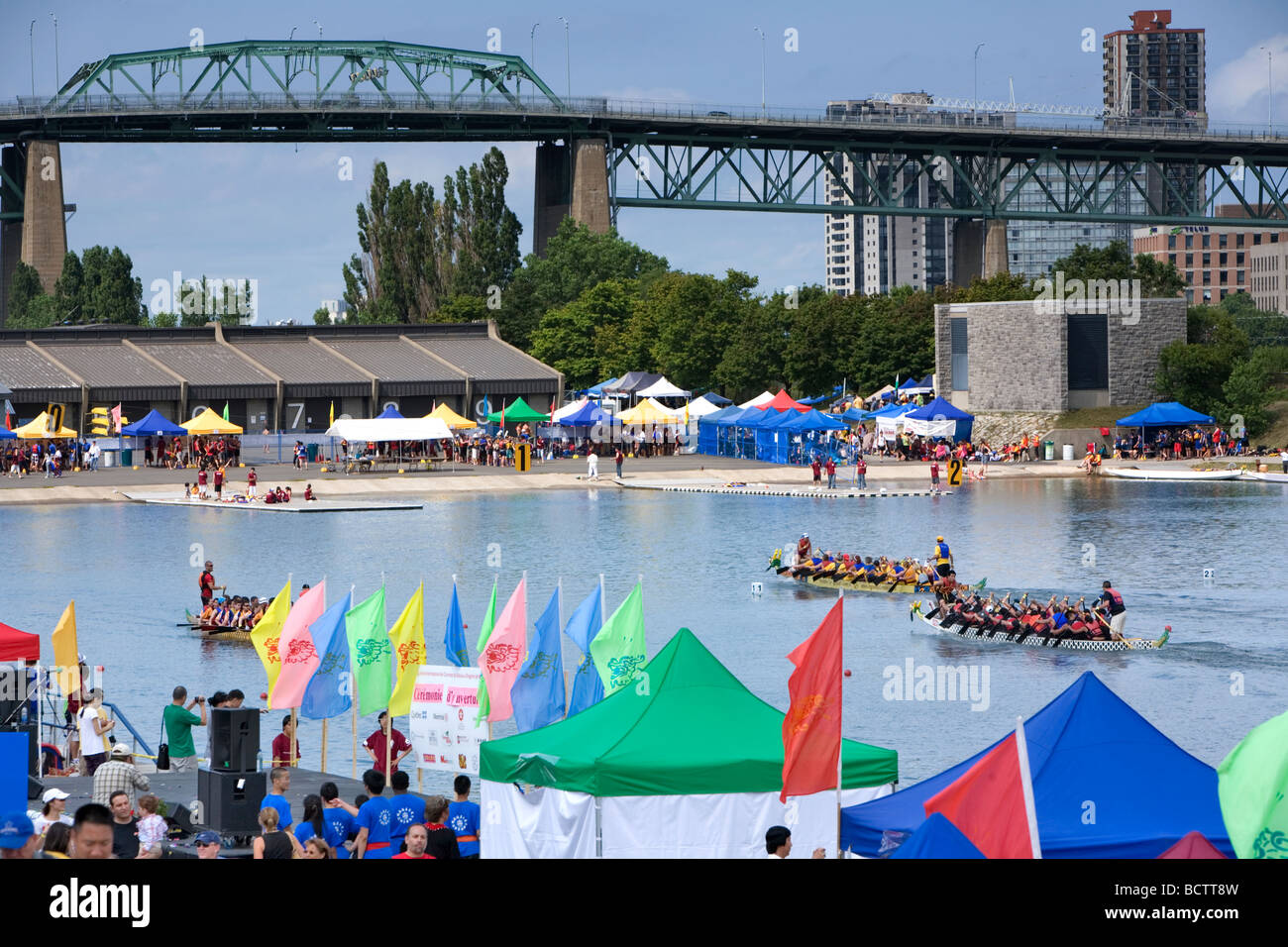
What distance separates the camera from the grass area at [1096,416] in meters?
96.1

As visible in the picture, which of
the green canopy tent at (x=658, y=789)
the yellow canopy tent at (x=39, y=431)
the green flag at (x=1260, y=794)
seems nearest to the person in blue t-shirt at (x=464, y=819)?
the green canopy tent at (x=658, y=789)

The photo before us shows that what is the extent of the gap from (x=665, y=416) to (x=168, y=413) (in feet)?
106

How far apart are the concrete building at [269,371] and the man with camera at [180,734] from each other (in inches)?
3161

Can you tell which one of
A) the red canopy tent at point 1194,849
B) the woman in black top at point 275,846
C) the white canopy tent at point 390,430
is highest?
the white canopy tent at point 390,430

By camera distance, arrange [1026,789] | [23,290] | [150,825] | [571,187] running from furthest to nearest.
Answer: [571,187]
[23,290]
[150,825]
[1026,789]

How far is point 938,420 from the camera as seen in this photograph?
96.2 meters

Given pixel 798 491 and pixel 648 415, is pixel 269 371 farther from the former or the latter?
pixel 798 491

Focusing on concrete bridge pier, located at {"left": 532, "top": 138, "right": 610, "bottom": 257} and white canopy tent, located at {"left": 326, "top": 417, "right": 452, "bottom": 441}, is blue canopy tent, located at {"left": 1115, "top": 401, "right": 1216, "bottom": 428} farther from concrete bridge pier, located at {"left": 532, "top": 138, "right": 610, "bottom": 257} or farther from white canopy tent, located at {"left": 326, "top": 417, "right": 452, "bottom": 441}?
concrete bridge pier, located at {"left": 532, "top": 138, "right": 610, "bottom": 257}

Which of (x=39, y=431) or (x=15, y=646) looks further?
(x=39, y=431)

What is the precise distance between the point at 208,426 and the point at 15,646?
2689 inches

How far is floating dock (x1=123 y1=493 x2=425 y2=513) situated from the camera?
74.6 meters

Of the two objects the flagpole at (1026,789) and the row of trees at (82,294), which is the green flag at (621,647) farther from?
the row of trees at (82,294)

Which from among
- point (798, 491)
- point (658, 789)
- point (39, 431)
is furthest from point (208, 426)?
point (658, 789)

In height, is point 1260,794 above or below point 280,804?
above
